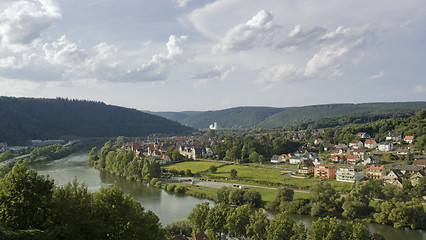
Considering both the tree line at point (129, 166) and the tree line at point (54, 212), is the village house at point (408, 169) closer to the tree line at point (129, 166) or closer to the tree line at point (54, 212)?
the tree line at point (129, 166)

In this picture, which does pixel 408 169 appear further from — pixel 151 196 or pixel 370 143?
pixel 151 196

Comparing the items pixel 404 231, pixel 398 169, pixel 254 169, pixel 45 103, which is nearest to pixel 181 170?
Result: pixel 254 169

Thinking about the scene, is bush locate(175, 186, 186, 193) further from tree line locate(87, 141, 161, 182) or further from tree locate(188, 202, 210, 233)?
tree locate(188, 202, 210, 233)

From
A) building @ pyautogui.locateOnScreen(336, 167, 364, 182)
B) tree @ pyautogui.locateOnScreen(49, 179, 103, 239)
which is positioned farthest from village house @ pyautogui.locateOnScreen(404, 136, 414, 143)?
tree @ pyautogui.locateOnScreen(49, 179, 103, 239)

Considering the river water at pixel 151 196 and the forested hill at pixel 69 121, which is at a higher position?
the forested hill at pixel 69 121

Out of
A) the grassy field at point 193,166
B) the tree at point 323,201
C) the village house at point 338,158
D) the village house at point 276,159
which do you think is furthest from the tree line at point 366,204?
the village house at point 276,159
